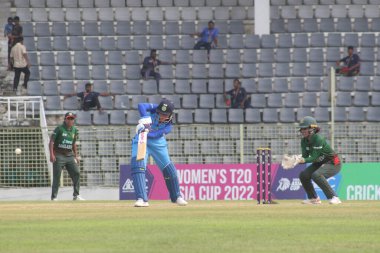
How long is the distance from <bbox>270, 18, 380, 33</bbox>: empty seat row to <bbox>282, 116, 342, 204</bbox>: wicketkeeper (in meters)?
15.2

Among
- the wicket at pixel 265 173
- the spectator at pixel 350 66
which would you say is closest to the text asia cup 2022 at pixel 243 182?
the wicket at pixel 265 173

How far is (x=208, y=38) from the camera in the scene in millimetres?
37125

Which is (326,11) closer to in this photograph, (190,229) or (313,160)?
(313,160)

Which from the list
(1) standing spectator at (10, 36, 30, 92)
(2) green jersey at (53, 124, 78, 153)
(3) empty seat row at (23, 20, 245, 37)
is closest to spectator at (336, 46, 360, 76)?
(3) empty seat row at (23, 20, 245, 37)

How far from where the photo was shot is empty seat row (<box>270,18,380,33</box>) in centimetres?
3812

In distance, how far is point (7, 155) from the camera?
31938mm

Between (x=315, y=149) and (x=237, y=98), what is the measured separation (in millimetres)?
11930

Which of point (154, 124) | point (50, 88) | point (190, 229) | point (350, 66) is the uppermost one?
point (350, 66)

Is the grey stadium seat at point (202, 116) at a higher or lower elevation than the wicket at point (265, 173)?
higher

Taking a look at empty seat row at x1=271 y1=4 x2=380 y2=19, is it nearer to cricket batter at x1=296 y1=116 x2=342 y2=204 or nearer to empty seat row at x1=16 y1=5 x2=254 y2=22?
empty seat row at x1=16 y1=5 x2=254 y2=22

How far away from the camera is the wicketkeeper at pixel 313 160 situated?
22828 mm

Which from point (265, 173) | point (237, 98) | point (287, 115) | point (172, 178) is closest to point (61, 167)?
point (172, 178)

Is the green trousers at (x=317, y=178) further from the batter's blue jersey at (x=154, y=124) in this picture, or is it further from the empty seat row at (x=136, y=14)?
the empty seat row at (x=136, y=14)

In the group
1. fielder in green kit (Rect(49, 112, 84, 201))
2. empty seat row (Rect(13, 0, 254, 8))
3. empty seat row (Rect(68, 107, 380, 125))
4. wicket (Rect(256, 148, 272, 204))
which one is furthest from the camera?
empty seat row (Rect(13, 0, 254, 8))
